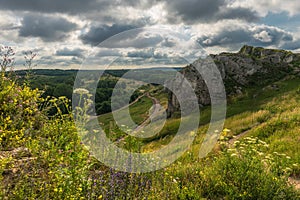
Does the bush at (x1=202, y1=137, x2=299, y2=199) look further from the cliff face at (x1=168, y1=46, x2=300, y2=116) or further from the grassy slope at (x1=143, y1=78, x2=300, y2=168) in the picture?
the cliff face at (x1=168, y1=46, x2=300, y2=116)

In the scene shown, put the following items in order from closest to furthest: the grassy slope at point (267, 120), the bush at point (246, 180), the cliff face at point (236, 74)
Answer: the bush at point (246, 180) < the grassy slope at point (267, 120) < the cliff face at point (236, 74)

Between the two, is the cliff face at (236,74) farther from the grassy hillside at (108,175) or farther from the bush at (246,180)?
the bush at (246,180)

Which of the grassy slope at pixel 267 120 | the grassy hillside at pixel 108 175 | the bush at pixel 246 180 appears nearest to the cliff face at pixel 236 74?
the grassy slope at pixel 267 120

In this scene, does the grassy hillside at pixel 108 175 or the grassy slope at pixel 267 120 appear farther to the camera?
the grassy slope at pixel 267 120

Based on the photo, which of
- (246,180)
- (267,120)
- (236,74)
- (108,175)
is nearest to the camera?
(246,180)

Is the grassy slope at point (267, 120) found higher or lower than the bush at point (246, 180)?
lower

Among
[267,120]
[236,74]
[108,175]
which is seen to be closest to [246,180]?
[108,175]

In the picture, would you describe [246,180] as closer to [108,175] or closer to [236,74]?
[108,175]

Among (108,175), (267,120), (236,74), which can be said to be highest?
Answer: (236,74)

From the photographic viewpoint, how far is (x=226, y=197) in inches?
→ 211

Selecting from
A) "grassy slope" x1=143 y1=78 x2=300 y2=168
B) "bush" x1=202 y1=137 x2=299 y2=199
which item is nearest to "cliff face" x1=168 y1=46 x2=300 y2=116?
"grassy slope" x1=143 y1=78 x2=300 y2=168

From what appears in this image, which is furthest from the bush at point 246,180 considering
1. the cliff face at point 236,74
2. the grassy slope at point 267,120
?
the cliff face at point 236,74

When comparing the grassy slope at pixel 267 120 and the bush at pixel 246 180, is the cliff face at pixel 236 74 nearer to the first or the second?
the grassy slope at pixel 267 120

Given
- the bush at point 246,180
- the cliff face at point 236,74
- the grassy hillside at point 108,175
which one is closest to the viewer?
the grassy hillside at point 108,175
